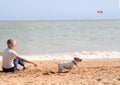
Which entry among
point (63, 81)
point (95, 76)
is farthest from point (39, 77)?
point (95, 76)

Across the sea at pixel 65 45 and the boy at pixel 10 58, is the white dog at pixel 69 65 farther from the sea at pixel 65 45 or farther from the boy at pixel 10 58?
the sea at pixel 65 45

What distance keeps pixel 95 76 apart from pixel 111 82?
872mm

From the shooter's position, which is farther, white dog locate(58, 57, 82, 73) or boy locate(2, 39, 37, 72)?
white dog locate(58, 57, 82, 73)

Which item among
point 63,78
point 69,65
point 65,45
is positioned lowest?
point 65,45

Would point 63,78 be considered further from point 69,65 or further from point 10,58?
point 10,58

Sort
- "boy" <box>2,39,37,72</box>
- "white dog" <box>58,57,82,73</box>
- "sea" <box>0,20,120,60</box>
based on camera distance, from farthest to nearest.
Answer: "sea" <box>0,20,120,60</box> < "white dog" <box>58,57,82,73</box> < "boy" <box>2,39,37,72</box>

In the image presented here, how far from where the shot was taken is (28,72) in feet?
29.8

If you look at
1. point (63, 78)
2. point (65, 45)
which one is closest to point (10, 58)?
point (63, 78)

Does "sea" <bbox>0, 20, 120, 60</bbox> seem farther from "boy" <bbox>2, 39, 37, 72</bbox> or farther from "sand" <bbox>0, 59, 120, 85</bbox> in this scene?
"sand" <bbox>0, 59, 120, 85</bbox>

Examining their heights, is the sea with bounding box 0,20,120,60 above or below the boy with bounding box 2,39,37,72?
below

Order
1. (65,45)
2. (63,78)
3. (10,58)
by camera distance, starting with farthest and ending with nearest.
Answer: (65,45) → (10,58) → (63,78)

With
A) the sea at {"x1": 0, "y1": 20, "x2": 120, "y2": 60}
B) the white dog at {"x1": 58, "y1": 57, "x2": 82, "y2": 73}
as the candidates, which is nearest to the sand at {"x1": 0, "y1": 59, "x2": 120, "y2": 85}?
the white dog at {"x1": 58, "y1": 57, "x2": 82, "y2": 73}

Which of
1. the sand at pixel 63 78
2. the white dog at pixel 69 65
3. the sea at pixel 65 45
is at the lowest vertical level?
the sea at pixel 65 45

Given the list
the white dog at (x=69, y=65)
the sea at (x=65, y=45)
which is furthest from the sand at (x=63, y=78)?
the sea at (x=65, y=45)
